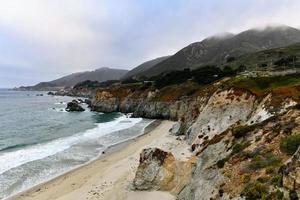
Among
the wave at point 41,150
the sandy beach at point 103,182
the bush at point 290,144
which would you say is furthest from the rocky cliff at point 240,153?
the wave at point 41,150

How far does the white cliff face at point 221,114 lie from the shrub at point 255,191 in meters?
20.6

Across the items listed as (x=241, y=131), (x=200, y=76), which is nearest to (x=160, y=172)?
(x=241, y=131)

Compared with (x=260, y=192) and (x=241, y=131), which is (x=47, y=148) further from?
(x=260, y=192)

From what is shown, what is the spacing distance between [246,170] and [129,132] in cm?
4481

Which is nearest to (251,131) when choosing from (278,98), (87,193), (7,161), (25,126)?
(278,98)

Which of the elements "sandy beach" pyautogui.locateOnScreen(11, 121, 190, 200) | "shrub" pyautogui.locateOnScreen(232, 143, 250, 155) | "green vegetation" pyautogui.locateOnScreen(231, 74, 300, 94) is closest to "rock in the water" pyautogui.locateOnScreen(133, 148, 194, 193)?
"sandy beach" pyautogui.locateOnScreen(11, 121, 190, 200)

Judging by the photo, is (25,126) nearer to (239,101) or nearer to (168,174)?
(239,101)

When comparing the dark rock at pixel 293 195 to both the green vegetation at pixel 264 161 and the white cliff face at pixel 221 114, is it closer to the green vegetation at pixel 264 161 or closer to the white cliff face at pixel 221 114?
the green vegetation at pixel 264 161

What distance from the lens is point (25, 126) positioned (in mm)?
72625

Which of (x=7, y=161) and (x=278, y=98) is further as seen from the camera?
(x=7, y=161)

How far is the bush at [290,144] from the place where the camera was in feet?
61.0

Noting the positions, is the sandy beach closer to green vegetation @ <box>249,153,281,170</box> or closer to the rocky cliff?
the rocky cliff

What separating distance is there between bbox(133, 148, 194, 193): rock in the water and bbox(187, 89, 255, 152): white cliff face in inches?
443

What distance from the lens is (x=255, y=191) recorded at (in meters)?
16.0
